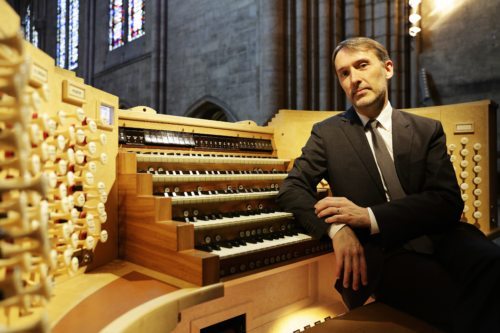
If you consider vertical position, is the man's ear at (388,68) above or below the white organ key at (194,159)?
above

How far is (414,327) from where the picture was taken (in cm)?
146

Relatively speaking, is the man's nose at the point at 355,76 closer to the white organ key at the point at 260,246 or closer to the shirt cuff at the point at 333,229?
the shirt cuff at the point at 333,229

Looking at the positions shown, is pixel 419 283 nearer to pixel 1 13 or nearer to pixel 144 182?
pixel 144 182

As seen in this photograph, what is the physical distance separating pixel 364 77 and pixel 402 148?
413 mm

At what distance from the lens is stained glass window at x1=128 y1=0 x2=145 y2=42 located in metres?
10.8

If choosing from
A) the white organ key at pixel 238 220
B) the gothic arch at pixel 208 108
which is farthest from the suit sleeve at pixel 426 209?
the gothic arch at pixel 208 108

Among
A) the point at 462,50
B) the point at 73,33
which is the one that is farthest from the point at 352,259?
the point at 73,33

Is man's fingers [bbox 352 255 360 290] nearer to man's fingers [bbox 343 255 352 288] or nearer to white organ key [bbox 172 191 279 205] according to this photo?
man's fingers [bbox 343 255 352 288]

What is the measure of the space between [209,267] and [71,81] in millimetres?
1035

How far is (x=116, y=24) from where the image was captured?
11836 millimetres

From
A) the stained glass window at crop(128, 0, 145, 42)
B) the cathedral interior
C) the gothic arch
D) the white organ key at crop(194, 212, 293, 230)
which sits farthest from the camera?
the stained glass window at crop(128, 0, 145, 42)

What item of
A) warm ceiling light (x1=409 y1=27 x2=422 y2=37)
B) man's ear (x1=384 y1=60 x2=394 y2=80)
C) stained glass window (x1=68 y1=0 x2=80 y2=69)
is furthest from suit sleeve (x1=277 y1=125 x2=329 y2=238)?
stained glass window (x1=68 y1=0 x2=80 y2=69)

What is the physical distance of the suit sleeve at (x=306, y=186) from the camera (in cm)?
177

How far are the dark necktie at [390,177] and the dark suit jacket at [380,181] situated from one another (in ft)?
0.11
